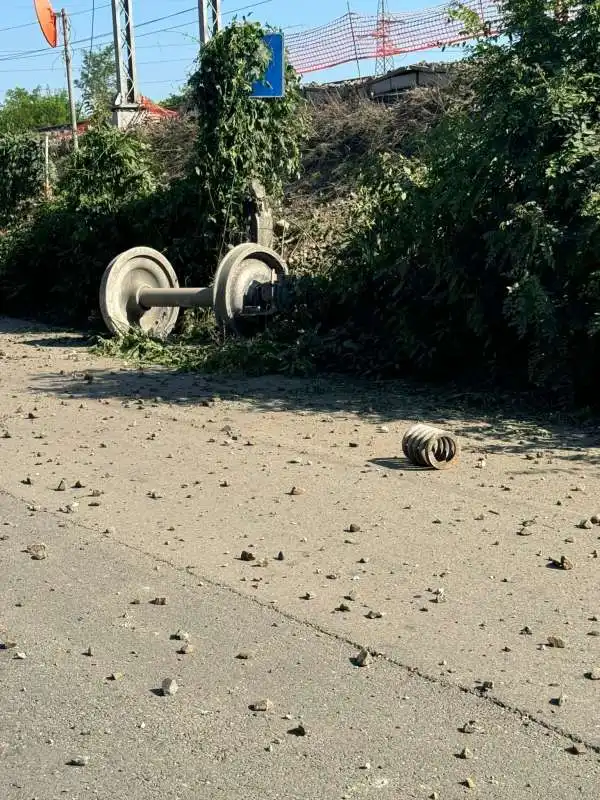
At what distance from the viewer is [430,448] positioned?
302 inches

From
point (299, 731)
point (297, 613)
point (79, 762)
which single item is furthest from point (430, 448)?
point (79, 762)

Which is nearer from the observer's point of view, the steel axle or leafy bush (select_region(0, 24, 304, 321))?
the steel axle

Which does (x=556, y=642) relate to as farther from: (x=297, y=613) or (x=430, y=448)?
(x=430, y=448)

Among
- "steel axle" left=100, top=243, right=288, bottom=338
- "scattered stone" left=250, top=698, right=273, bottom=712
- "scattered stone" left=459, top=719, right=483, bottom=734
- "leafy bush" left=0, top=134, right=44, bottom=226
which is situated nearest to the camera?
"scattered stone" left=459, top=719, right=483, bottom=734

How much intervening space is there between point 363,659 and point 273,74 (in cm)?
1212

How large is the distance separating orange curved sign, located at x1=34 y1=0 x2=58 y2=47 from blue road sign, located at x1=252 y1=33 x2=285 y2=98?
543 inches

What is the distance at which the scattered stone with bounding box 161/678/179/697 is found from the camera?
13.8ft

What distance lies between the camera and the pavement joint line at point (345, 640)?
3881 millimetres

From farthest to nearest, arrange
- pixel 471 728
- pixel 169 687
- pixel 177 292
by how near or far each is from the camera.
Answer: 1. pixel 177 292
2. pixel 169 687
3. pixel 471 728

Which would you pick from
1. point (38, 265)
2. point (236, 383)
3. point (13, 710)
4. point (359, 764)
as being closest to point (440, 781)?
point (359, 764)

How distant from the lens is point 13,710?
13.4ft

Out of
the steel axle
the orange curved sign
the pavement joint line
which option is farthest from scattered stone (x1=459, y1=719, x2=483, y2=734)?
the orange curved sign

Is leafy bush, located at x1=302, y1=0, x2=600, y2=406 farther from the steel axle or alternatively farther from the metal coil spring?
A: the steel axle

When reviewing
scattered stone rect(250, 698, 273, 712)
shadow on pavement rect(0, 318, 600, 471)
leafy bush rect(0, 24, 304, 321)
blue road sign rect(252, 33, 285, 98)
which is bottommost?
scattered stone rect(250, 698, 273, 712)
